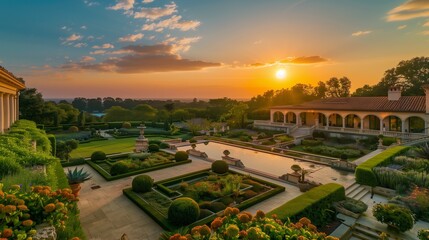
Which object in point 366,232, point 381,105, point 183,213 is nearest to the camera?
point 183,213

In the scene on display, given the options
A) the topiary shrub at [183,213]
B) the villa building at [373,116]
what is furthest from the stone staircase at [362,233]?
the villa building at [373,116]

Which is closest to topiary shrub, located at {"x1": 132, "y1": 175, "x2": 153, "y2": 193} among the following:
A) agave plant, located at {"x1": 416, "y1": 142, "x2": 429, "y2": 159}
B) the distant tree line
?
agave plant, located at {"x1": 416, "y1": 142, "x2": 429, "y2": 159}

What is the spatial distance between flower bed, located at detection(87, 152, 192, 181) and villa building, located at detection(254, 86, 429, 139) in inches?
864

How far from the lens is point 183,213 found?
969cm

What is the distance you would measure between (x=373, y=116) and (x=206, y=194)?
31273 millimetres

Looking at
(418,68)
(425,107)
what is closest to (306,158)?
(425,107)

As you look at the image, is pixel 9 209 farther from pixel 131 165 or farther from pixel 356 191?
pixel 356 191

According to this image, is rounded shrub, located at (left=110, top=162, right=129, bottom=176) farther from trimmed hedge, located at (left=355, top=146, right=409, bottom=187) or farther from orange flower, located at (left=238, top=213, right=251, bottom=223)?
trimmed hedge, located at (left=355, top=146, right=409, bottom=187)

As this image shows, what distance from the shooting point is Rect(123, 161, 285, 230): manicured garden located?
9883mm

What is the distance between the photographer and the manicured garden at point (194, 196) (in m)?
9.88

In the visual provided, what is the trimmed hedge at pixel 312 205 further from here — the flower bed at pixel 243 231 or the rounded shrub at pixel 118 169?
the rounded shrub at pixel 118 169

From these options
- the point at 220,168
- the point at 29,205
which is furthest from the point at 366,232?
the point at 29,205

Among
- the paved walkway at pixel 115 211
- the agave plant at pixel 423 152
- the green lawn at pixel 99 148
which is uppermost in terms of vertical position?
the agave plant at pixel 423 152

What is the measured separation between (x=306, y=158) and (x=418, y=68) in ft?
140
